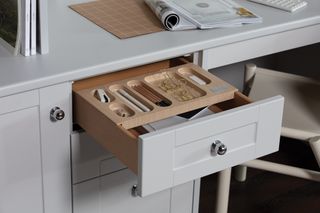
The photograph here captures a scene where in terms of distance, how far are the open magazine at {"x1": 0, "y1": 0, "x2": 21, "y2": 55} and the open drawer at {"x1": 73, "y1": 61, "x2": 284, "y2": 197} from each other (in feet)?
0.56

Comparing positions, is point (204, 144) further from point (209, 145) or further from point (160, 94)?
point (160, 94)

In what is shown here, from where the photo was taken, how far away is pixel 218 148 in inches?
57.4

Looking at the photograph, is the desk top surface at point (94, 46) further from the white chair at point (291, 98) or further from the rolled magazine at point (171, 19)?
the white chair at point (291, 98)

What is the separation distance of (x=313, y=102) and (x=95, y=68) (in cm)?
78

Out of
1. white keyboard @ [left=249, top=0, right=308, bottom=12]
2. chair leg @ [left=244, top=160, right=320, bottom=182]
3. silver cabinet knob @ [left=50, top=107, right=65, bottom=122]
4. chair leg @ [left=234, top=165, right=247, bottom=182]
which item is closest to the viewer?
silver cabinet knob @ [left=50, top=107, right=65, bottom=122]

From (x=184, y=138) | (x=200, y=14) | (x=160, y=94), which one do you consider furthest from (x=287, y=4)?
(x=184, y=138)

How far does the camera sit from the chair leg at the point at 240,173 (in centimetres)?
238

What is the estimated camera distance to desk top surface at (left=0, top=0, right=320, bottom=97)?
1479 mm

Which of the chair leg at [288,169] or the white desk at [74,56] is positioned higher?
the white desk at [74,56]

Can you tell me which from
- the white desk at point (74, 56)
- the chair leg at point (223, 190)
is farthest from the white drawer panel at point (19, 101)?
the chair leg at point (223, 190)

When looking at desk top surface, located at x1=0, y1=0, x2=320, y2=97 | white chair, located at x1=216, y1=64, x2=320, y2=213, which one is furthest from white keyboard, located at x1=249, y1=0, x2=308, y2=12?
white chair, located at x1=216, y1=64, x2=320, y2=213

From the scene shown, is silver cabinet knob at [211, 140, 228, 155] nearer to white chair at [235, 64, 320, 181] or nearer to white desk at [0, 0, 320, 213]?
white desk at [0, 0, 320, 213]

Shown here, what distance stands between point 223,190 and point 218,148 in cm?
56

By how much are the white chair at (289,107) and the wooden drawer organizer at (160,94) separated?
16.7 inches
